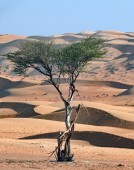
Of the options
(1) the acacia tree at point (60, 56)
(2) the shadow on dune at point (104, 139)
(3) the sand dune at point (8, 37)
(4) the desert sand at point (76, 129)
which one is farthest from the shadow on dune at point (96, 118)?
(3) the sand dune at point (8, 37)

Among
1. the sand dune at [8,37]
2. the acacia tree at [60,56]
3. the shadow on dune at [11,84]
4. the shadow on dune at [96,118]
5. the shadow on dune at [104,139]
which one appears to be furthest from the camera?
the sand dune at [8,37]

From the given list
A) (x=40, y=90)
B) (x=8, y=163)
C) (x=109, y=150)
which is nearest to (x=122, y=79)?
(x=40, y=90)

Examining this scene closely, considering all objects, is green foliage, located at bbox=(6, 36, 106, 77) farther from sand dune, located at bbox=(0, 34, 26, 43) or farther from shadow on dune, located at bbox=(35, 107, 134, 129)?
sand dune, located at bbox=(0, 34, 26, 43)

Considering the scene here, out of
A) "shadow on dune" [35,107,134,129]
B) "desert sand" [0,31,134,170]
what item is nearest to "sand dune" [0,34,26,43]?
"desert sand" [0,31,134,170]

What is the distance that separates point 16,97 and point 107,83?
12.9 meters

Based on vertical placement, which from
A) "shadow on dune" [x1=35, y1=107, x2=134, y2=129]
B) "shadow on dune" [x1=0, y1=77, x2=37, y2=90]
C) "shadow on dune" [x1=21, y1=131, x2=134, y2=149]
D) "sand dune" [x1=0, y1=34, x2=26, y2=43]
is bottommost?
"sand dune" [x1=0, y1=34, x2=26, y2=43]

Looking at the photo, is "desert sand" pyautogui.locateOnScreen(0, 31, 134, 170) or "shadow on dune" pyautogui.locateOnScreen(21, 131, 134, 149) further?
"shadow on dune" pyautogui.locateOnScreen(21, 131, 134, 149)

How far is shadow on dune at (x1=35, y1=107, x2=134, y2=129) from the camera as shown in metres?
35.3

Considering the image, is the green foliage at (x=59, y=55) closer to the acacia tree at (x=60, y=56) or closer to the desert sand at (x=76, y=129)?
the acacia tree at (x=60, y=56)

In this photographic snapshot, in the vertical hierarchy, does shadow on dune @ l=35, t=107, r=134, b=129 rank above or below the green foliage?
below

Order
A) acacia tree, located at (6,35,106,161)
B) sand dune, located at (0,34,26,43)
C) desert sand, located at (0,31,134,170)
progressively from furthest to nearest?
sand dune, located at (0,34,26,43), acacia tree, located at (6,35,106,161), desert sand, located at (0,31,134,170)

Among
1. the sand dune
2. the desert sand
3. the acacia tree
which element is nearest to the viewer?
the desert sand

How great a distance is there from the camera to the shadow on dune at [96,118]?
116 feet

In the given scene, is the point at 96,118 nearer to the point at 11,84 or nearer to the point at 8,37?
the point at 11,84
